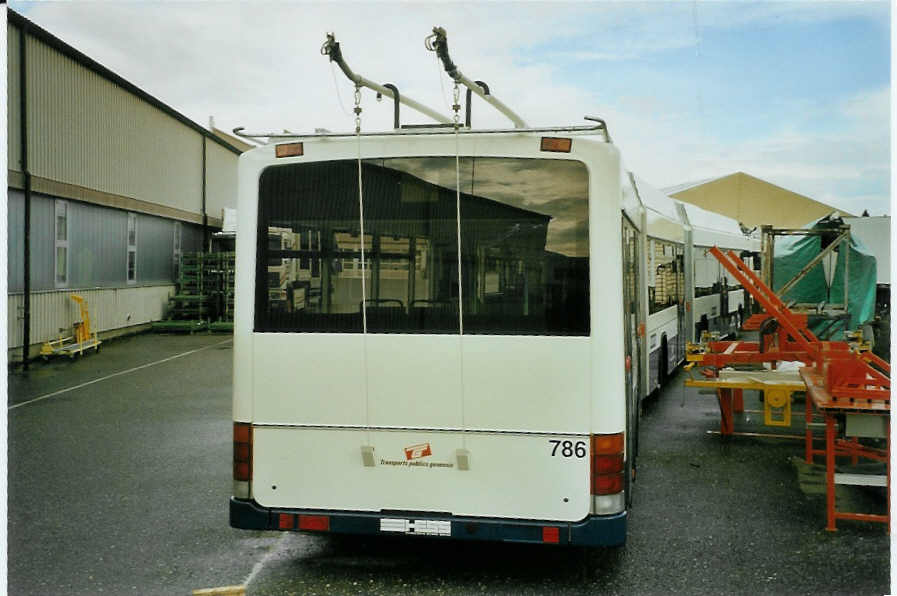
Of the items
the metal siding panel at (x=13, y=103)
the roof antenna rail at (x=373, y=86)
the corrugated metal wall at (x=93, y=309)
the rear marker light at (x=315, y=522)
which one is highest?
the metal siding panel at (x=13, y=103)

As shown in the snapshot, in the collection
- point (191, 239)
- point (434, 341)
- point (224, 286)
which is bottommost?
point (434, 341)

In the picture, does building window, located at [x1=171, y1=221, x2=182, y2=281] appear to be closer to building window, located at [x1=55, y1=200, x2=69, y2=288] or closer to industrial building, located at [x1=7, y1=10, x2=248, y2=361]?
industrial building, located at [x1=7, y1=10, x2=248, y2=361]

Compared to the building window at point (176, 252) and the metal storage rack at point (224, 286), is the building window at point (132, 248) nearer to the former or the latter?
the metal storage rack at point (224, 286)

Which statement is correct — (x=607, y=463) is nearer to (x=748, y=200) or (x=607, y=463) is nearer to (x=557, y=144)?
(x=557, y=144)

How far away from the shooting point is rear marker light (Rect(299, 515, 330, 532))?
17.2 feet

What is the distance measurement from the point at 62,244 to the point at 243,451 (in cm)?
1532

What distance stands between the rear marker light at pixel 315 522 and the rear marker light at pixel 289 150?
2.14 metres

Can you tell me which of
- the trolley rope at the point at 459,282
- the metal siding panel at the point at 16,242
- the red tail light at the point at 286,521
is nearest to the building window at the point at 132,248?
the metal siding panel at the point at 16,242

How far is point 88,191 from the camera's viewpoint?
19.9 m

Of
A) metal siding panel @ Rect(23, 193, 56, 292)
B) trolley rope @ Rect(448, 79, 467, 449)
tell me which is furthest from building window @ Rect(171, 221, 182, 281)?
trolley rope @ Rect(448, 79, 467, 449)

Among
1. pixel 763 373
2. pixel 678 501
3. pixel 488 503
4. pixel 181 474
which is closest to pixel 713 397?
pixel 763 373

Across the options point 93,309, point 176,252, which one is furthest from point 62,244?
point 176,252

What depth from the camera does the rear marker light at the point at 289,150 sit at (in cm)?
526

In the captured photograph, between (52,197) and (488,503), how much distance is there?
1592 centimetres
